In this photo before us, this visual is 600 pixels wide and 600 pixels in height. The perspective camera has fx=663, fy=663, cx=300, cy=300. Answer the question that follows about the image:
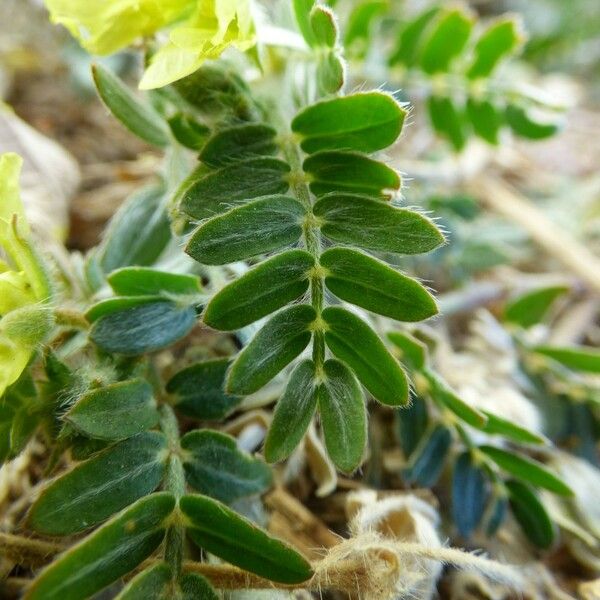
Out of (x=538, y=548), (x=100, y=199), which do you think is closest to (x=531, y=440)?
(x=538, y=548)

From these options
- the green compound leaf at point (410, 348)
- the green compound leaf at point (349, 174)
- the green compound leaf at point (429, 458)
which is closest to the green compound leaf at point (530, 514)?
the green compound leaf at point (429, 458)

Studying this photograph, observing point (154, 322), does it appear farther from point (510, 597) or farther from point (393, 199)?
point (510, 597)

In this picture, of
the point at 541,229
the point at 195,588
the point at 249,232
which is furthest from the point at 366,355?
the point at 541,229

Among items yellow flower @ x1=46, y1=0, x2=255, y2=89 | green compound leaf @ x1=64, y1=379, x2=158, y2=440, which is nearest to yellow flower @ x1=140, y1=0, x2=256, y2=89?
yellow flower @ x1=46, y1=0, x2=255, y2=89

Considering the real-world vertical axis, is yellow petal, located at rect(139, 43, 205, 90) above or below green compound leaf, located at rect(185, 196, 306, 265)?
above

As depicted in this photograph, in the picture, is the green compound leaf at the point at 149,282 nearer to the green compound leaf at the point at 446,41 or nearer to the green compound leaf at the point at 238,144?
the green compound leaf at the point at 238,144

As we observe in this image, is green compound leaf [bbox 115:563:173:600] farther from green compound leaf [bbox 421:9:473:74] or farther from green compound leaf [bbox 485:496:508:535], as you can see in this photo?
green compound leaf [bbox 421:9:473:74]

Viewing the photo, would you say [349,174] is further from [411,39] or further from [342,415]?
[411,39]
